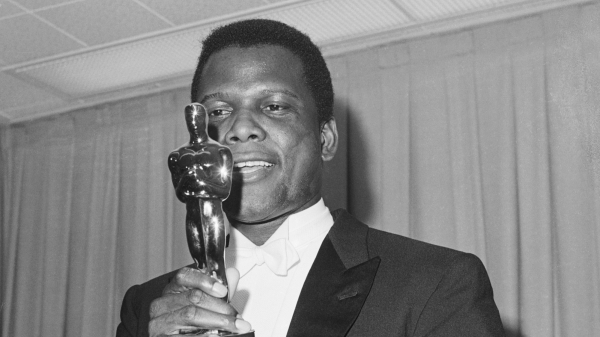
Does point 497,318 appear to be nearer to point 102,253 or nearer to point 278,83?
point 278,83

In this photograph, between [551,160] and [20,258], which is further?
[20,258]

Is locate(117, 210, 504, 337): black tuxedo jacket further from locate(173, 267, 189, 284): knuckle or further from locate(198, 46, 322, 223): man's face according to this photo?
locate(173, 267, 189, 284): knuckle

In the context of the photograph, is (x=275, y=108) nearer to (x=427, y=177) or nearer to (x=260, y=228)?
(x=260, y=228)

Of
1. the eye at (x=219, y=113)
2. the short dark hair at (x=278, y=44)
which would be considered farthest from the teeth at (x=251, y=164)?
the short dark hair at (x=278, y=44)

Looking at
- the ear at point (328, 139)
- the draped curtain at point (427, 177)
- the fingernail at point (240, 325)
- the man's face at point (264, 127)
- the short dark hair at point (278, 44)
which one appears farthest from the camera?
the draped curtain at point (427, 177)

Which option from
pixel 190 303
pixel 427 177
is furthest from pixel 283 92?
pixel 427 177

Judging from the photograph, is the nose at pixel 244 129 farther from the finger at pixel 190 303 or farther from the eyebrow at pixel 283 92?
the finger at pixel 190 303

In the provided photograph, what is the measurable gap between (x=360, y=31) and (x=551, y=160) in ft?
3.19

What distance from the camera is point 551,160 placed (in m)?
3.54

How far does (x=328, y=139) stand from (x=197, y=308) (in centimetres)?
81

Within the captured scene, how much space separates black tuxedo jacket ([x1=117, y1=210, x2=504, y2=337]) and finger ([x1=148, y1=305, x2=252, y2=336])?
0.27 metres

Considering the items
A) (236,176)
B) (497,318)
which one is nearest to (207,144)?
(236,176)

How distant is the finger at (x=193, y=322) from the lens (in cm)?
109

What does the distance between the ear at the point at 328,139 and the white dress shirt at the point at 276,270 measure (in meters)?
0.16
